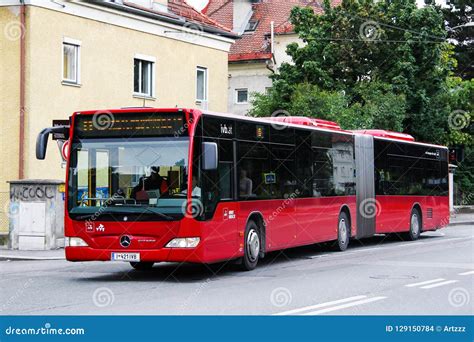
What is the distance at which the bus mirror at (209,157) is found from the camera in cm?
1553

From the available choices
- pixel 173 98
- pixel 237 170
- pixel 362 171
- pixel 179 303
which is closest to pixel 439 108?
pixel 173 98

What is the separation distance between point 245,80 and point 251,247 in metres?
37.6

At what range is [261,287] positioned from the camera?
14711 mm

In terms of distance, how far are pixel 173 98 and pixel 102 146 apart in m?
18.5

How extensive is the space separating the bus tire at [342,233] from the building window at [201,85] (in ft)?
45.0

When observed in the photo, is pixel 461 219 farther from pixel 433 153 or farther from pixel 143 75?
pixel 143 75

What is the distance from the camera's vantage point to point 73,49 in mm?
29844

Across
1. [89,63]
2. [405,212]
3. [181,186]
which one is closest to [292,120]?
[181,186]

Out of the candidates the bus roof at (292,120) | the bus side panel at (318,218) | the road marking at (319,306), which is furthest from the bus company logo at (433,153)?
the road marking at (319,306)

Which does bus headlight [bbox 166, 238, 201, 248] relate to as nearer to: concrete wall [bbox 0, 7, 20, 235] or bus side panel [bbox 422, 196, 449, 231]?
concrete wall [bbox 0, 7, 20, 235]

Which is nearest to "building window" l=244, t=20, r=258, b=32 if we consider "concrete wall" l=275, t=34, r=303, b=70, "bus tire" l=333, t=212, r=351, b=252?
"concrete wall" l=275, t=34, r=303, b=70

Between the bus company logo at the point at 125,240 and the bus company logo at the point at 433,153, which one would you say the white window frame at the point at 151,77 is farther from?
the bus company logo at the point at 125,240
